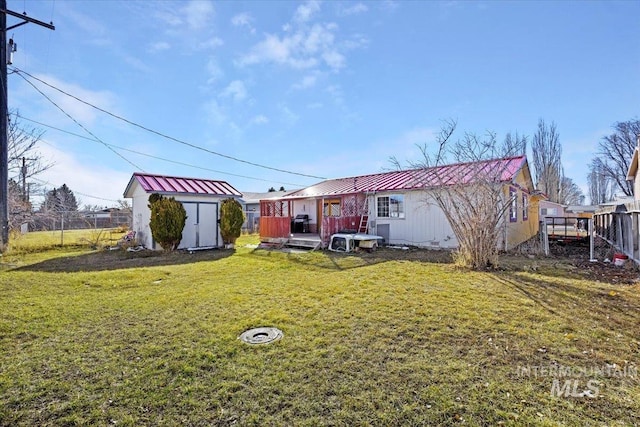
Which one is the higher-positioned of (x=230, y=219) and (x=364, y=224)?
(x=230, y=219)

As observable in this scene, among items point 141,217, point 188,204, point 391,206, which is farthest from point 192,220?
point 391,206

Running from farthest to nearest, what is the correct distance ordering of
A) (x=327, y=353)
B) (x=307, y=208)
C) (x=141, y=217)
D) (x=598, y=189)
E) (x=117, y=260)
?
1. (x=598, y=189)
2. (x=307, y=208)
3. (x=141, y=217)
4. (x=117, y=260)
5. (x=327, y=353)

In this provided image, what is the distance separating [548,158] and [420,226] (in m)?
29.0

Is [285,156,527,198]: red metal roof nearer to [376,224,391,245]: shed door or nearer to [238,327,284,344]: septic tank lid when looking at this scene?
[376,224,391,245]: shed door

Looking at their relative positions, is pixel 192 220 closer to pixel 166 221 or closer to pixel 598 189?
pixel 166 221

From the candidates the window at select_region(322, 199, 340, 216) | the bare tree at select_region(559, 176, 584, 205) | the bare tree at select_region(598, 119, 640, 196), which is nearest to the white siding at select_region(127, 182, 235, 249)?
the window at select_region(322, 199, 340, 216)

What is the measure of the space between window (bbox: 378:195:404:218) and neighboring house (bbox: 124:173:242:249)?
22.4 feet

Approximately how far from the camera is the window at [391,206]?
12734mm

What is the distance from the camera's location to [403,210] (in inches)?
497

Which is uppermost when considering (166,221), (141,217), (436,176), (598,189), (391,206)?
(598,189)

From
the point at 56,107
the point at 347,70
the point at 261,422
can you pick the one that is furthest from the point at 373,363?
the point at 56,107

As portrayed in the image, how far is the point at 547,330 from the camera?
3875mm

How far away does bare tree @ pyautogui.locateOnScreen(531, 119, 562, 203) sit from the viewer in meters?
32.0

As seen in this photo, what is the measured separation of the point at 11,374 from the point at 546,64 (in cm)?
1469
